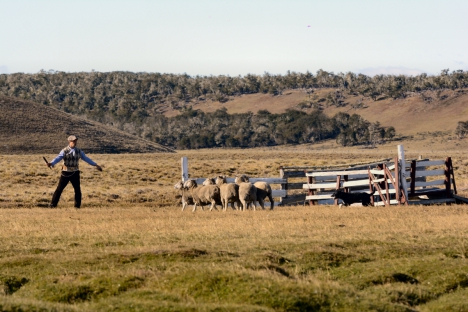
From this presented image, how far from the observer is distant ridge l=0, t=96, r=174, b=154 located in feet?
308

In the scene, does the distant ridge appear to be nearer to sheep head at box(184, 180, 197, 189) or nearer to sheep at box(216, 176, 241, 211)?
sheep head at box(184, 180, 197, 189)

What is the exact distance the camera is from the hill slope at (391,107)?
131 m

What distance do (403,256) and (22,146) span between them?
8333 centimetres

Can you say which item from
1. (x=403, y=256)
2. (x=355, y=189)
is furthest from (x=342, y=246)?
(x=355, y=189)

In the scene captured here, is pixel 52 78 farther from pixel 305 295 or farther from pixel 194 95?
pixel 305 295

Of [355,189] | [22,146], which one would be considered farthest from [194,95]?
[355,189]

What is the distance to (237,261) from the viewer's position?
12.9 metres

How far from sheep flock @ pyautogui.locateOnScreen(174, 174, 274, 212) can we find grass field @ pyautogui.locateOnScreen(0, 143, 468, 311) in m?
1.71

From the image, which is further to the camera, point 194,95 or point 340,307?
point 194,95

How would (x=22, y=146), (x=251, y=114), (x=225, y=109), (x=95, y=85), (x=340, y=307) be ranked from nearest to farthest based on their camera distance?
(x=340, y=307) < (x=22, y=146) < (x=251, y=114) < (x=225, y=109) < (x=95, y=85)

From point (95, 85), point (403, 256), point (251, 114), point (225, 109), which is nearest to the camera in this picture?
point (403, 256)

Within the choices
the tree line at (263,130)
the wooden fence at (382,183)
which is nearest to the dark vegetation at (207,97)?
the tree line at (263,130)

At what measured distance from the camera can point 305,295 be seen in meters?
10.6

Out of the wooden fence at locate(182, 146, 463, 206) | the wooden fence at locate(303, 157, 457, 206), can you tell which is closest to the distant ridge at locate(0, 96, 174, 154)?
the wooden fence at locate(182, 146, 463, 206)
